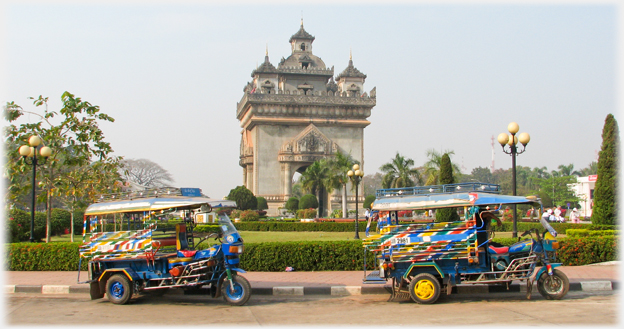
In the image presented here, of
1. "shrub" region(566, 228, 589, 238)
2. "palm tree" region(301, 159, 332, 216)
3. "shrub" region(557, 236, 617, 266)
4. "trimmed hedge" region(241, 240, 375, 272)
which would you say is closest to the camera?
"trimmed hedge" region(241, 240, 375, 272)

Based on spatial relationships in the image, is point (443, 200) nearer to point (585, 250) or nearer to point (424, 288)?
point (424, 288)

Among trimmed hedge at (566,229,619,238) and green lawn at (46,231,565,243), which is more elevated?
trimmed hedge at (566,229,619,238)

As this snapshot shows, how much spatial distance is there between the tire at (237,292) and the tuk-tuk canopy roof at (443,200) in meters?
2.67

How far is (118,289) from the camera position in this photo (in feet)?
33.7

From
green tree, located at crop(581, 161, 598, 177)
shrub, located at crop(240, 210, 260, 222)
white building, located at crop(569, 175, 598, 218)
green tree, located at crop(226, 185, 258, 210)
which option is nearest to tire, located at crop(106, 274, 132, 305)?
shrub, located at crop(240, 210, 260, 222)

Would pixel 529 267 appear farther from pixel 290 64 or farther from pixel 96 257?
pixel 290 64

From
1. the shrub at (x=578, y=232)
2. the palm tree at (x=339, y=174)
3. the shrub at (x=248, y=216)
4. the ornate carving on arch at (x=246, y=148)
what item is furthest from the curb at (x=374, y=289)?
the ornate carving on arch at (x=246, y=148)

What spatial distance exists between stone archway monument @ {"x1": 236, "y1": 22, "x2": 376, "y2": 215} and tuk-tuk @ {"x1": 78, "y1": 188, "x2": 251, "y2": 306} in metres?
41.7

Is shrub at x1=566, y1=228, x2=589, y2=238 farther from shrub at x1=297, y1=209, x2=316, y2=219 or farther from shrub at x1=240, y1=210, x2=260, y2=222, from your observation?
shrub at x1=297, y1=209, x2=316, y2=219

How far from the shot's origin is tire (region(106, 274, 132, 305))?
10.1m

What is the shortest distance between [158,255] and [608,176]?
54.4 ft

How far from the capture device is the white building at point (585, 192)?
6718cm

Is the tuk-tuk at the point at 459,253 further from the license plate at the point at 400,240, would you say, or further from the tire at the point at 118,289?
the tire at the point at 118,289

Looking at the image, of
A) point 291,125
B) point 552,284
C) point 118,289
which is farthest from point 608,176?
point 291,125
